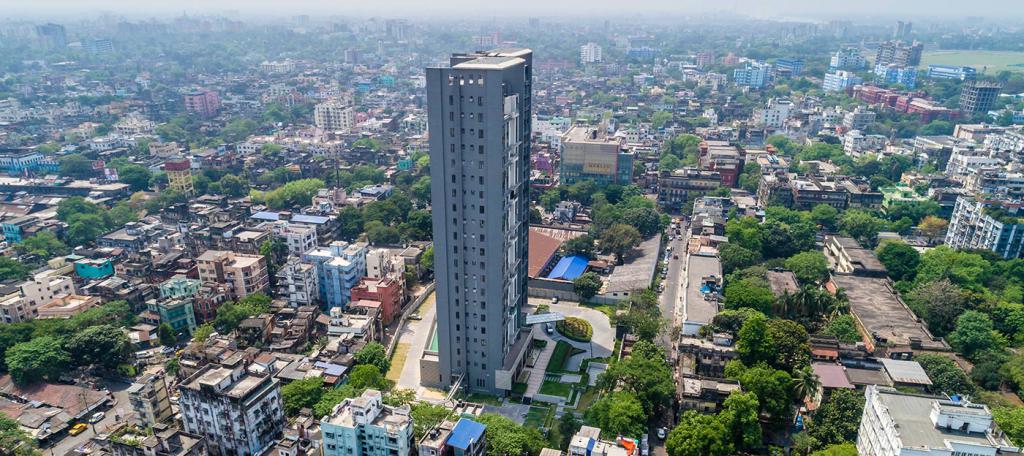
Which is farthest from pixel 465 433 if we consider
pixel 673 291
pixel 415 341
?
pixel 673 291

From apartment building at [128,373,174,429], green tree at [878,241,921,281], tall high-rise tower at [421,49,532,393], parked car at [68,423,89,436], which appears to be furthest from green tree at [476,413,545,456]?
green tree at [878,241,921,281]

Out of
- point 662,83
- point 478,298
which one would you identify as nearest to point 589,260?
point 478,298

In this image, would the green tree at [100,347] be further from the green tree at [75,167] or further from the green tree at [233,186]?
the green tree at [75,167]

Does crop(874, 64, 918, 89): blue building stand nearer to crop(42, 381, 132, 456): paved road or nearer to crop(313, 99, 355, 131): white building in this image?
crop(313, 99, 355, 131): white building

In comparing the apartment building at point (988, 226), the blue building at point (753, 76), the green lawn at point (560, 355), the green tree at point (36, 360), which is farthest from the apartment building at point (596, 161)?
the blue building at point (753, 76)

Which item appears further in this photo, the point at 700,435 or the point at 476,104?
the point at 476,104

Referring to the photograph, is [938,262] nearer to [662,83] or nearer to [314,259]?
[314,259]
